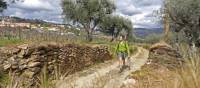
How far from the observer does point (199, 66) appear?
466 centimetres

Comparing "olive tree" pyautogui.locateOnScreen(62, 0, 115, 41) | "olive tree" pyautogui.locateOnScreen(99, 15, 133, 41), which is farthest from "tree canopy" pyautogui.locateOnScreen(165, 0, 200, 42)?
"olive tree" pyautogui.locateOnScreen(99, 15, 133, 41)

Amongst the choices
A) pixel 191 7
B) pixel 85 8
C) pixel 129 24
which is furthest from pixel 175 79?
pixel 129 24

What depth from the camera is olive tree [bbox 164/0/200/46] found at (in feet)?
144

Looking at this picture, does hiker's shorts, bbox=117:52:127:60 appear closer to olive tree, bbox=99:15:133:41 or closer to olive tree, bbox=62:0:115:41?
olive tree, bbox=62:0:115:41

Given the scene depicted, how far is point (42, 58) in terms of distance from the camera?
1959 centimetres

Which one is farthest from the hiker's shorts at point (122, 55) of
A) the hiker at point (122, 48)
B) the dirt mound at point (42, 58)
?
the dirt mound at point (42, 58)

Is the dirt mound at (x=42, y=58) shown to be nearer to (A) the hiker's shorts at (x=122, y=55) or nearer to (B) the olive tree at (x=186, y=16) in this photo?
(A) the hiker's shorts at (x=122, y=55)

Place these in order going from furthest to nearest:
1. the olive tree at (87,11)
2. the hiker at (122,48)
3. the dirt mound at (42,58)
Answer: the olive tree at (87,11)
the hiker at (122,48)
the dirt mound at (42,58)

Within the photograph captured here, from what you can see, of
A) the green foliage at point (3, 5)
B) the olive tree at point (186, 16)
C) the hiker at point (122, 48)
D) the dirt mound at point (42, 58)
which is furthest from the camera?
the olive tree at point (186, 16)

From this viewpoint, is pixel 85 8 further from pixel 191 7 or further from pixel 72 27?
pixel 191 7

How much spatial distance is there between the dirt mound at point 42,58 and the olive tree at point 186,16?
1529cm

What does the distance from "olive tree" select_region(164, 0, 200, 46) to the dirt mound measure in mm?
15294

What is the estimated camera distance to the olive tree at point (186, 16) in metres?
43.8

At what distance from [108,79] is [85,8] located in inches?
2663
